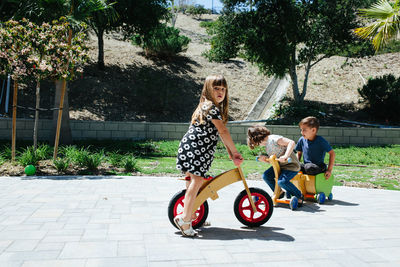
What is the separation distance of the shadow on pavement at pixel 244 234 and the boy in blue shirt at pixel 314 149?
5.29ft

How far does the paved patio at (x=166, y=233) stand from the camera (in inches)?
115

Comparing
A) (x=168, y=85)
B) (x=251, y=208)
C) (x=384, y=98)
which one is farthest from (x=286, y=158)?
(x=168, y=85)

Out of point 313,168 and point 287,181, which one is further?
point 313,168

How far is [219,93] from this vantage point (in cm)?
354

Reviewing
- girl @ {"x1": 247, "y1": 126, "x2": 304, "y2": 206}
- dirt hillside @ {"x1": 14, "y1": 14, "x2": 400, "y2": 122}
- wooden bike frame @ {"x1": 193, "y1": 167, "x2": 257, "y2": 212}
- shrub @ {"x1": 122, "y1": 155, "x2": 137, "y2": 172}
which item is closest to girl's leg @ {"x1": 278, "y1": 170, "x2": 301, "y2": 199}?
girl @ {"x1": 247, "y1": 126, "x2": 304, "y2": 206}

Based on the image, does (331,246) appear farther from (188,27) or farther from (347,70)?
(188,27)

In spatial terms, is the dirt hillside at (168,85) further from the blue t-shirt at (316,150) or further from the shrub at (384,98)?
the blue t-shirt at (316,150)

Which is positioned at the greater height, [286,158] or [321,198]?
[286,158]

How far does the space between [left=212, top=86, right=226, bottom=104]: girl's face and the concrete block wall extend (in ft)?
29.6

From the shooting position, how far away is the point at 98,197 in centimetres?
527

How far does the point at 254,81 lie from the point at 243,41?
259 inches

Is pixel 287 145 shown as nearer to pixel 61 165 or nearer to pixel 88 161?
pixel 88 161

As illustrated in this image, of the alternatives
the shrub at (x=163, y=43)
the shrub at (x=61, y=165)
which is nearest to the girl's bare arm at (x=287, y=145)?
the shrub at (x=61, y=165)

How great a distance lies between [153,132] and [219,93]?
9.35 meters
